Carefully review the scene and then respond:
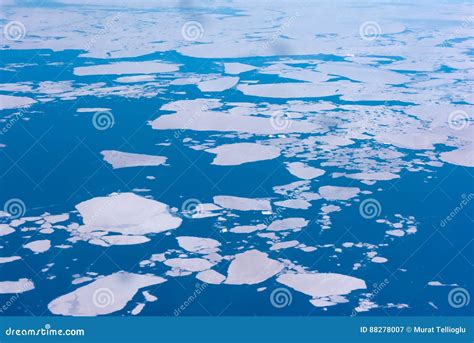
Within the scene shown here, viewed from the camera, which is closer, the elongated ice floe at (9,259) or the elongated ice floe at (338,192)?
the elongated ice floe at (9,259)

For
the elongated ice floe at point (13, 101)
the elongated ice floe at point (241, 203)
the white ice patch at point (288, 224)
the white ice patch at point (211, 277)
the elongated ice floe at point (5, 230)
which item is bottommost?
the white ice patch at point (211, 277)

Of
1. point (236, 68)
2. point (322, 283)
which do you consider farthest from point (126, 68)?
point (322, 283)

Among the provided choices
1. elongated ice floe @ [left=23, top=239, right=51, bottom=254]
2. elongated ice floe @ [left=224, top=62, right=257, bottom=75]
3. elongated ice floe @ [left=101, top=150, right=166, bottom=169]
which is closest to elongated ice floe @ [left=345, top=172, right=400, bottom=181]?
elongated ice floe @ [left=101, top=150, right=166, bottom=169]

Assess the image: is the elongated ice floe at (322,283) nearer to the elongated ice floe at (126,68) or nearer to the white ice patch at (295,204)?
the white ice patch at (295,204)

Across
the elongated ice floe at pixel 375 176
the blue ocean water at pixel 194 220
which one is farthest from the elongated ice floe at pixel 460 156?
the elongated ice floe at pixel 375 176

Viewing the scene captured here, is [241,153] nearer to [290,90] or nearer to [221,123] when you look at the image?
[221,123]

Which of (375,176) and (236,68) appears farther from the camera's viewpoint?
(236,68)
